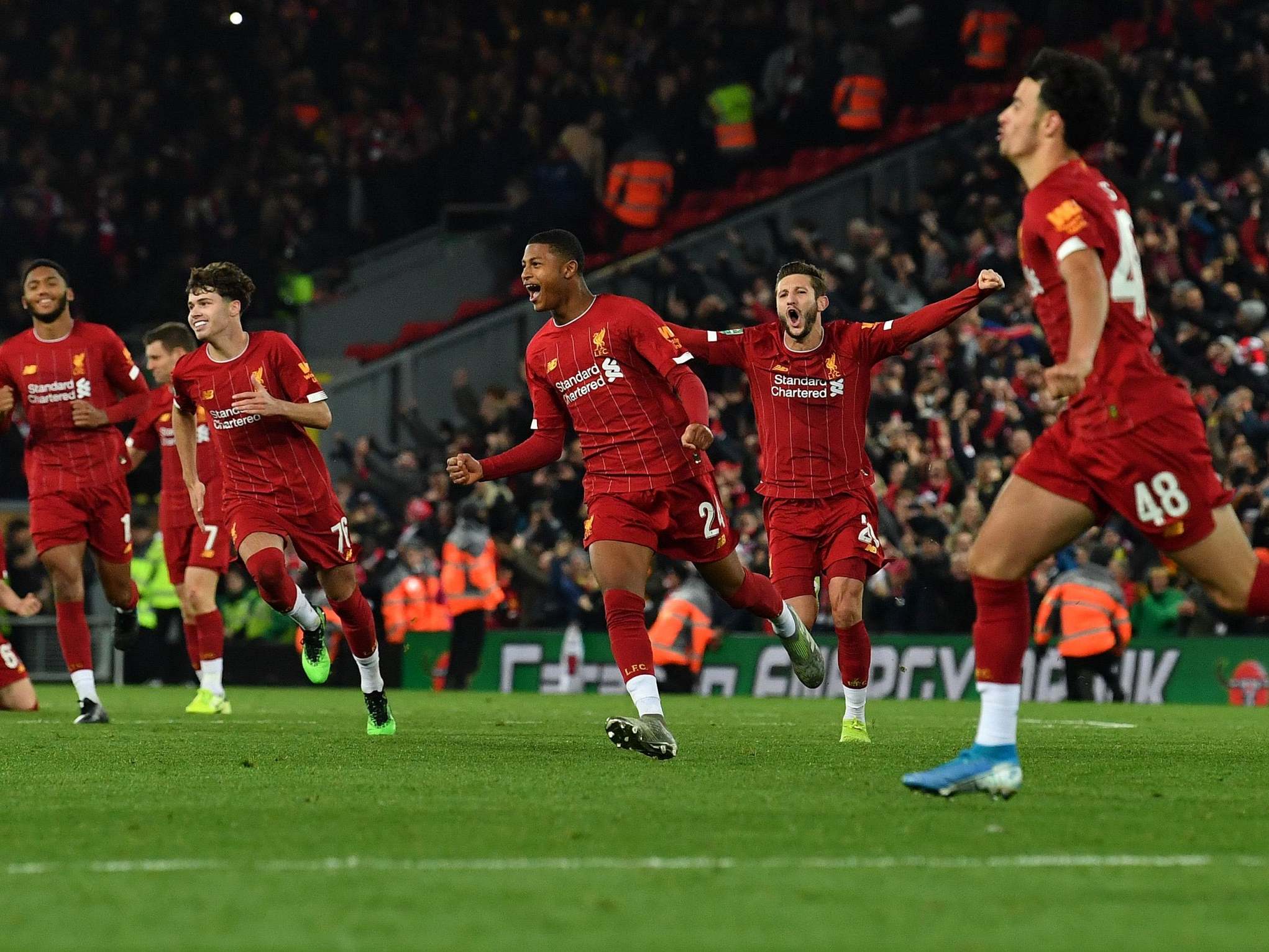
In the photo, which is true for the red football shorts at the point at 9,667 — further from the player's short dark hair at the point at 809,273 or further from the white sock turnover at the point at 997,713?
the white sock turnover at the point at 997,713

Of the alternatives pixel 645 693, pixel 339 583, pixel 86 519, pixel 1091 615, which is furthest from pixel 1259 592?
pixel 1091 615

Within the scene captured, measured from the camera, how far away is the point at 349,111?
111ft

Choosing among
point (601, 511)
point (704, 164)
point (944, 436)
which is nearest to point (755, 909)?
point (601, 511)

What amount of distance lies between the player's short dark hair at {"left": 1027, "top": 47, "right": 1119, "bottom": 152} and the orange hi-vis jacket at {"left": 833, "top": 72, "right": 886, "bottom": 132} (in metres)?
22.3

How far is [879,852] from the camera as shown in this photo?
19.0 ft

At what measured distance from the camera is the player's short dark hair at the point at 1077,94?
A: 6.94 m

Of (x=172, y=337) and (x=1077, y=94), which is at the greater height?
(x=172, y=337)

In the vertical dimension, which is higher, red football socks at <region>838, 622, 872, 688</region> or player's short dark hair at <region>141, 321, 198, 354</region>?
player's short dark hair at <region>141, 321, 198, 354</region>

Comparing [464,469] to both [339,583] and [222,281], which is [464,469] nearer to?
[339,583]

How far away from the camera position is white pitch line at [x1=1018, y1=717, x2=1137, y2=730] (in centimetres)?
1266

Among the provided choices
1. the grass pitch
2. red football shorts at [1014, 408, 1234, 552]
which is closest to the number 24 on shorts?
red football shorts at [1014, 408, 1234, 552]

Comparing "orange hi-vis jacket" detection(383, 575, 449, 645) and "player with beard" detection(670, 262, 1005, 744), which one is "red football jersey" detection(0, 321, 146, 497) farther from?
"orange hi-vis jacket" detection(383, 575, 449, 645)

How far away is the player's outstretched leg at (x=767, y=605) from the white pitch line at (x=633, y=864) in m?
4.28

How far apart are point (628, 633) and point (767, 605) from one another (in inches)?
46.5
